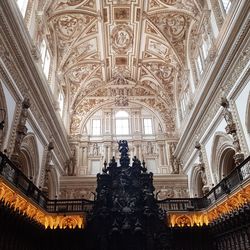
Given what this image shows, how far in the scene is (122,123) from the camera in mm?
23500

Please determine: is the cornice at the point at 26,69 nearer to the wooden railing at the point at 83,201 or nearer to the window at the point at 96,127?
the wooden railing at the point at 83,201

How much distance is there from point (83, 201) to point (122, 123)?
9.36 meters

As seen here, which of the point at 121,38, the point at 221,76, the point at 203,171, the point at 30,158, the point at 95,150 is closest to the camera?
the point at 221,76

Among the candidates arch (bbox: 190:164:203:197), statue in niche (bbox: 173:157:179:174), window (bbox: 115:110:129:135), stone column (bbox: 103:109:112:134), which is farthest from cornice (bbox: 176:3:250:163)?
stone column (bbox: 103:109:112:134)

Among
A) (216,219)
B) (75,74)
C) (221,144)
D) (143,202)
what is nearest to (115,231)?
(143,202)

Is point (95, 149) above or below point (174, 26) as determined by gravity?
below

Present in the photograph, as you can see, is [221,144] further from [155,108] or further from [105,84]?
[105,84]

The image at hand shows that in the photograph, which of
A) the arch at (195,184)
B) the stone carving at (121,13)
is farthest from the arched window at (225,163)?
the stone carving at (121,13)

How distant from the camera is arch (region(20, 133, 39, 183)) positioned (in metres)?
13.6

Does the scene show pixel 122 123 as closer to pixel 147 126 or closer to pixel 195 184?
pixel 147 126

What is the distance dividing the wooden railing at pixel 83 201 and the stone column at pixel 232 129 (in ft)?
1.83

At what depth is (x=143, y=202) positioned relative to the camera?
15125 millimetres

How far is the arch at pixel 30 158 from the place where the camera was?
44.6ft

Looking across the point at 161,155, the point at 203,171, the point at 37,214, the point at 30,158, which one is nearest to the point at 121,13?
the point at 161,155
